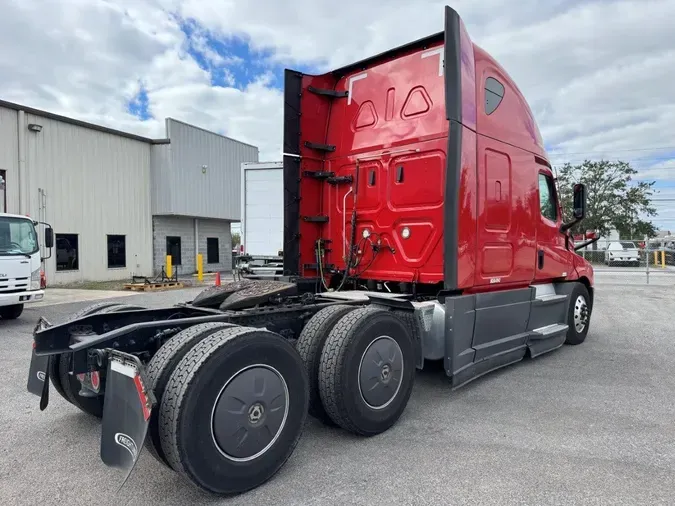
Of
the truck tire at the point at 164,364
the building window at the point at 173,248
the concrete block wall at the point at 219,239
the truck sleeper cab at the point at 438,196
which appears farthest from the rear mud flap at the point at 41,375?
the concrete block wall at the point at 219,239

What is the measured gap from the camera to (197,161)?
899 inches

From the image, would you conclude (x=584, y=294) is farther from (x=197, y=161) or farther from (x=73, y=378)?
(x=197, y=161)

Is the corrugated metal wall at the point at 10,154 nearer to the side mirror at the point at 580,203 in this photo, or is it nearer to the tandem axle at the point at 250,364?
the tandem axle at the point at 250,364

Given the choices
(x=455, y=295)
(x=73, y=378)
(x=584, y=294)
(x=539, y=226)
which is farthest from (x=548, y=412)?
(x=73, y=378)

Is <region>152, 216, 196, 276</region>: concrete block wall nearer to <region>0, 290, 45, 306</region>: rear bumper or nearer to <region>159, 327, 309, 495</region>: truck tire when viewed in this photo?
<region>0, 290, 45, 306</region>: rear bumper

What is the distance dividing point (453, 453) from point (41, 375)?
10.1ft

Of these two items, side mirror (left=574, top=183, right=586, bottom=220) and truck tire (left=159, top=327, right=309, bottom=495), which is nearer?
truck tire (left=159, top=327, right=309, bottom=495)

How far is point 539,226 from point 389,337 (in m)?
3.01

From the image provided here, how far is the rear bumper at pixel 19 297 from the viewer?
879 centimetres

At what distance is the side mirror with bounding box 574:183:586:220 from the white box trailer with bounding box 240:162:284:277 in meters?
6.64

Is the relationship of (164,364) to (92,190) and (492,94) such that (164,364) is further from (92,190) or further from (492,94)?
(92,190)

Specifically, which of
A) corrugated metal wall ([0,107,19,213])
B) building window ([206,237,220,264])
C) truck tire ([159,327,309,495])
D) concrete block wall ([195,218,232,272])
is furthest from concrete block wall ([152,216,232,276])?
→ truck tire ([159,327,309,495])

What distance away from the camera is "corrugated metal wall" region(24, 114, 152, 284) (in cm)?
1706

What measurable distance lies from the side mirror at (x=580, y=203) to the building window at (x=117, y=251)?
60.2ft
